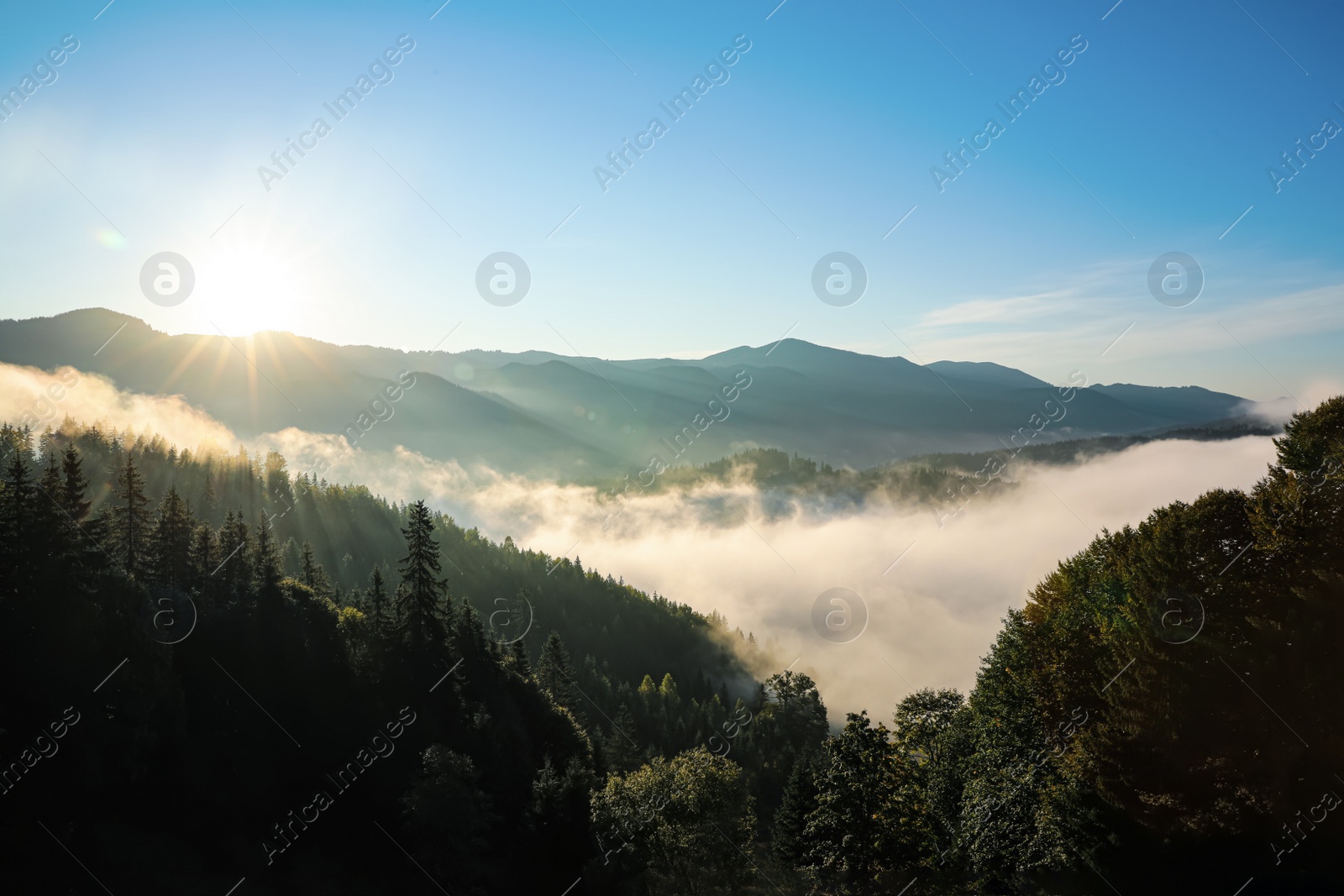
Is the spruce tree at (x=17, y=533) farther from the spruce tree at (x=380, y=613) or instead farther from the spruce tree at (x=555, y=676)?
the spruce tree at (x=555, y=676)

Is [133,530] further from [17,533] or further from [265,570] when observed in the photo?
[17,533]

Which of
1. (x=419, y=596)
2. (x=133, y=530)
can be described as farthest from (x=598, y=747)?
(x=133, y=530)

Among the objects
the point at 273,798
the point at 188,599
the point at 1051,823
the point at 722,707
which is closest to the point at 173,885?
the point at 273,798

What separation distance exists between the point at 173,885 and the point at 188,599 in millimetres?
22905

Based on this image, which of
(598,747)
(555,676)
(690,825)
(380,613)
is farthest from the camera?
(555,676)

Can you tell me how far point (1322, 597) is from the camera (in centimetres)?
2961

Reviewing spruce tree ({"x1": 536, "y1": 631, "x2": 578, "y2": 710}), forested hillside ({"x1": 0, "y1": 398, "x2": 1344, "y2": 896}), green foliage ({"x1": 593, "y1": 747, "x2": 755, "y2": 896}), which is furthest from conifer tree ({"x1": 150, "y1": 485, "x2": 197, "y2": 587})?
green foliage ({"x1": 593, "y1": 747, "x2": 755, "y2": 896})

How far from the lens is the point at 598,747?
261 ft

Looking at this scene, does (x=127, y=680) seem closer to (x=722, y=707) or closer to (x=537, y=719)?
(x=537, y=719)

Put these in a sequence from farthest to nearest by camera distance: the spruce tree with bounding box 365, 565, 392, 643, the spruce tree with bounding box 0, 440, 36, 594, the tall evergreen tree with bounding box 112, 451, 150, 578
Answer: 1. the spruce tree with bounding box 365, 565, 392, 643
2. the tall evergreen tree with bounding box 112, 451, 150, 578
3. the spruce tree with bounding box 0, 440, 36, 594

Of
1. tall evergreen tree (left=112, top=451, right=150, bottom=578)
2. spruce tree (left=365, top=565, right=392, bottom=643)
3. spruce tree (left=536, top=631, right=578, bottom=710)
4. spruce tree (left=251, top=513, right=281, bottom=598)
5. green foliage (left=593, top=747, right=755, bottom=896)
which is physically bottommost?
spruce tree (left=536, top=631, right=578, bottom=710)

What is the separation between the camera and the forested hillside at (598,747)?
30.8 meters

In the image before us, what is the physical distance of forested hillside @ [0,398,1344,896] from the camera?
3078cm

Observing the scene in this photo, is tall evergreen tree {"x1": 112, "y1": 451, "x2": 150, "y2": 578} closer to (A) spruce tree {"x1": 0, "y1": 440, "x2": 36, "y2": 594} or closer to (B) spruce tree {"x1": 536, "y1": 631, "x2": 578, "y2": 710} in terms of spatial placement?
(A) spruce tree {"x1": 0, "y1": 440, "x2": 36, "y2": 594}
